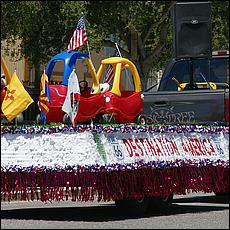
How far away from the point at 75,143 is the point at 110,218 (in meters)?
1.38

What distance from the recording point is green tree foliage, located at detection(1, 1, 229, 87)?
33.4 metres

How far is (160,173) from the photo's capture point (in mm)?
12133

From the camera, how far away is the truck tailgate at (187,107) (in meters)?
13.0

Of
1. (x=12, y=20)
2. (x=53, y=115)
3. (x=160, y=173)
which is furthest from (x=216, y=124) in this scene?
(x=12, y=20)

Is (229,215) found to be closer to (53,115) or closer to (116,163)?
(116,163)

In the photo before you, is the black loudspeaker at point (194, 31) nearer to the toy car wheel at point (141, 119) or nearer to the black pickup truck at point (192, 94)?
the black pickup truck at point (192, 94)

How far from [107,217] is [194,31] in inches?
143

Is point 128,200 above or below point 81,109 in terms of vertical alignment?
below

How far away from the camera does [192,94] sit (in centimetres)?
1315

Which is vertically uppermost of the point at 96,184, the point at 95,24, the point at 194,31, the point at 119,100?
the point at 194,31

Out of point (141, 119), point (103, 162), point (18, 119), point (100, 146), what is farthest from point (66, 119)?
point (141, 119)

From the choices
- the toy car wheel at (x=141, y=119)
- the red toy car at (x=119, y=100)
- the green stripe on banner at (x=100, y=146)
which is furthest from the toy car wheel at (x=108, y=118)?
the green stripe on banner at (x=100, y=146)

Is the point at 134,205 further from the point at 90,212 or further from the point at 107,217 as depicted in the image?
the point at 90,212

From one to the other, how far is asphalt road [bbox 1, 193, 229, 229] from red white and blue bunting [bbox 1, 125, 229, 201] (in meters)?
0.35
